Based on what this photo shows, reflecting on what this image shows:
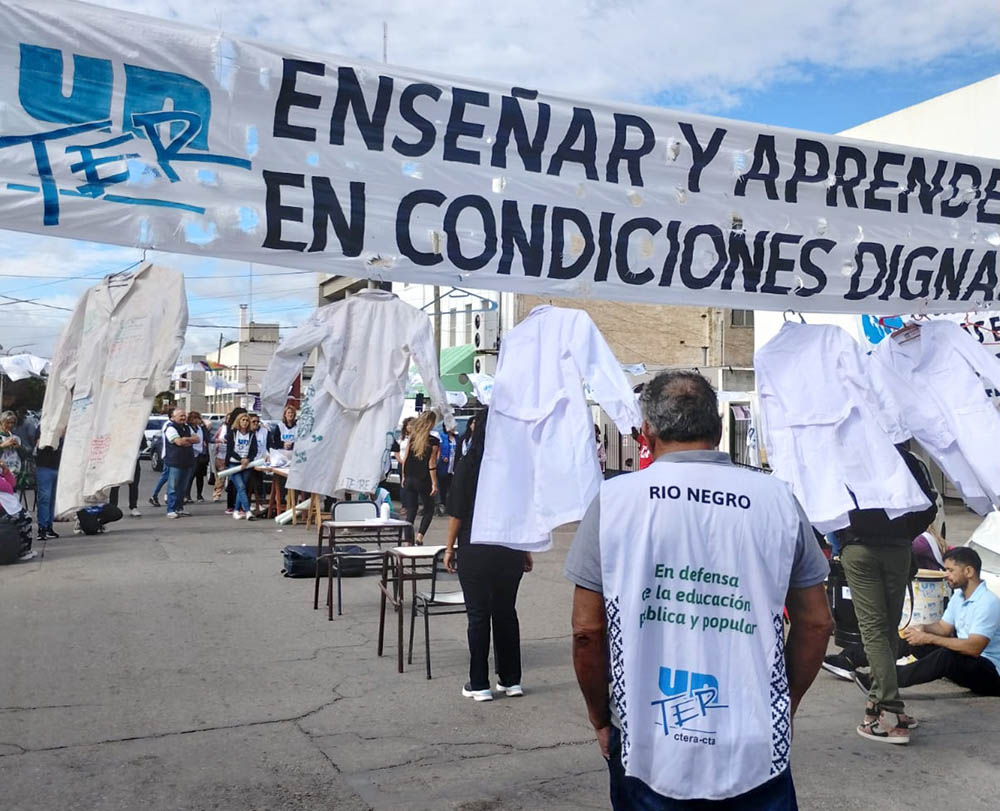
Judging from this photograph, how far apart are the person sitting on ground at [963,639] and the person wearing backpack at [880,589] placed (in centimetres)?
80

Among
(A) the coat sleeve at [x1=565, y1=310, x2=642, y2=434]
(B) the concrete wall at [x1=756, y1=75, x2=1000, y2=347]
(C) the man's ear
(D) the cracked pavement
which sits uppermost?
(B) the concrete wall at [x1=756, y1=75, x2=1000, y2=347]

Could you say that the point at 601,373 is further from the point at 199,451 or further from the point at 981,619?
the point at 199,451

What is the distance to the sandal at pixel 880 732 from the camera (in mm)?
5652

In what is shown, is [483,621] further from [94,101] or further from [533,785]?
[94,101]

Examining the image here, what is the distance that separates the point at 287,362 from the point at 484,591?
7.55 feet

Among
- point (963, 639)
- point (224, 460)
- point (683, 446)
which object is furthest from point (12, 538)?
point (683, 446)

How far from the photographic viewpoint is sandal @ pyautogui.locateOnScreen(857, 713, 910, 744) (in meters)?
5.65

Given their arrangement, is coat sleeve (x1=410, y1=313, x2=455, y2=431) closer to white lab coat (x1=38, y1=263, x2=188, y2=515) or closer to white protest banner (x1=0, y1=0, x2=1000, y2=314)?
white protest banner (x1=0, y1=0, x2=1000, y2=314)

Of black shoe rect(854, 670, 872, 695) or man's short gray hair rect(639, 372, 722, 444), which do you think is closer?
man's short gray hair rect(639, 372, 722, 444)

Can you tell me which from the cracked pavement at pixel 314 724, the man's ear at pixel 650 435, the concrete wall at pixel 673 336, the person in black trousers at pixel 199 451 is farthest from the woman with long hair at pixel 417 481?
the concrete wall at pixel 673 336

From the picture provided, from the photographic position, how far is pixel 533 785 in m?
4.99

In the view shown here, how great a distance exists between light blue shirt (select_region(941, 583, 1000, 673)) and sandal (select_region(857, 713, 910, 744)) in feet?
3.97

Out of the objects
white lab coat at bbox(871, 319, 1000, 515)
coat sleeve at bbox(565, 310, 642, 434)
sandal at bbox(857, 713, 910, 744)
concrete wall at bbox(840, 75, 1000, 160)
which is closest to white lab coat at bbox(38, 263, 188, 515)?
coat sleeve at bbox(565, 310, 642, 434)

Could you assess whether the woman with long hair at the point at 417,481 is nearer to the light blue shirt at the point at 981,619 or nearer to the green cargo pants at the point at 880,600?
the light blue shirt at the point at 981,619
